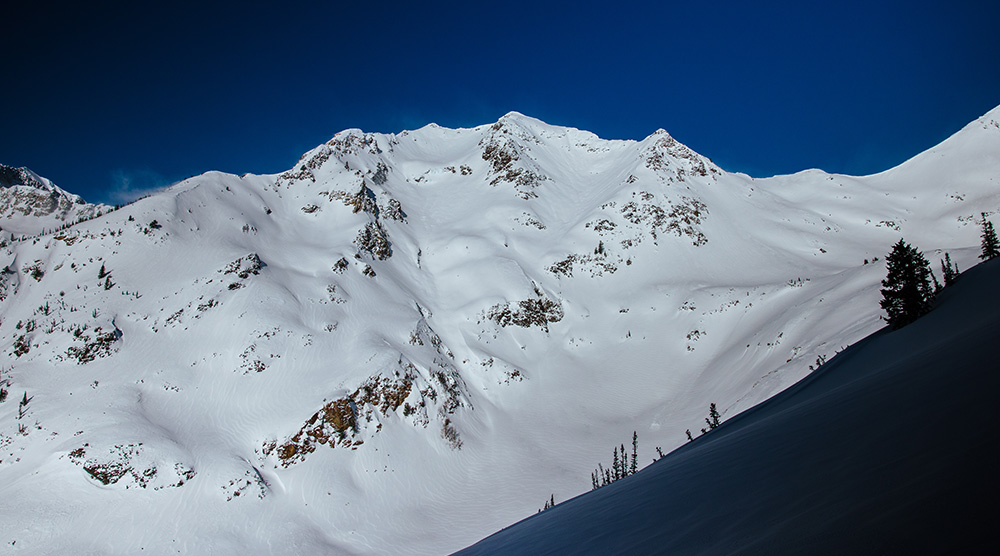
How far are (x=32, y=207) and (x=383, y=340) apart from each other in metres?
77.5

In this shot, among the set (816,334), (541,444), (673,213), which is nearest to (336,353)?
(541,444)

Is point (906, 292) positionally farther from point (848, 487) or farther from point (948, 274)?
point (848, 487)

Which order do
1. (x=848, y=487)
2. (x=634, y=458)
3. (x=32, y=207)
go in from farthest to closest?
(x=32, y=207)
(x=634, y=458)
(x=848, y=487)

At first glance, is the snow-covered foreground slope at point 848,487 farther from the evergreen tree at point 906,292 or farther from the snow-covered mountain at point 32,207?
the snow-covered mountain at point 32,207

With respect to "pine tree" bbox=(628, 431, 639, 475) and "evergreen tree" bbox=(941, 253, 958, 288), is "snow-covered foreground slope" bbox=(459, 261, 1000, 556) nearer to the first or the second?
"evergreen tree" bbox=(941, 253, 958, 288)

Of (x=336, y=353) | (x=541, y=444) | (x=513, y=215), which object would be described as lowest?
(x=541, y=444)

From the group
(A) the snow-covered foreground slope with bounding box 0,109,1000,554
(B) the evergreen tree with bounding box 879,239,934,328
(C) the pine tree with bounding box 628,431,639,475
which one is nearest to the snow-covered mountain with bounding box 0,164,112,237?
(A) the snow-covered foreground slope with bounding box 0,109,1000,554

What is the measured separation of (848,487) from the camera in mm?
2910

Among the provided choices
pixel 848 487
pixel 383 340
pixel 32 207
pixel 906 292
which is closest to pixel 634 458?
pixel 906 292

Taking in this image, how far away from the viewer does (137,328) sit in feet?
147

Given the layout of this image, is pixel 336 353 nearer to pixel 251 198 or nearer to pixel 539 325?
pixel 539 325

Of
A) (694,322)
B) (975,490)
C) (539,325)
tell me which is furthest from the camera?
(539,325)

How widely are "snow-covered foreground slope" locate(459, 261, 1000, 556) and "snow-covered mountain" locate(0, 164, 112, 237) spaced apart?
97.4 meters

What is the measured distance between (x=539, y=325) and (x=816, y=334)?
3359 cm
